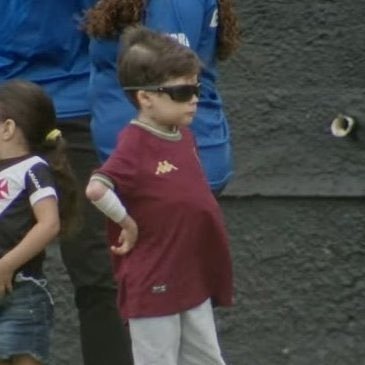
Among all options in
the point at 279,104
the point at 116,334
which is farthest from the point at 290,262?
the point at 116,334

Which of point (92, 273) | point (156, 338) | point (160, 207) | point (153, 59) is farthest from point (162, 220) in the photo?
point (92, 273)

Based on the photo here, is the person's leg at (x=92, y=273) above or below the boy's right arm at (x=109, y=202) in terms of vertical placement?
below

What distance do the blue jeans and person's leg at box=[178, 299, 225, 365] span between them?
50 centimetres

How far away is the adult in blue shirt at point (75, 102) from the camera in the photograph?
5.46 metres

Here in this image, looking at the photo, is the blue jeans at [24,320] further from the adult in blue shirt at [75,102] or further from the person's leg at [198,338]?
the person's leg at [198,338]

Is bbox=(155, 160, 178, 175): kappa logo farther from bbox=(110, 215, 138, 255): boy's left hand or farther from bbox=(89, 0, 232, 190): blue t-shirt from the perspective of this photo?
bbox=(89, 0, 232, 190): blue t-shirt

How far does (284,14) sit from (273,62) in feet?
0.63

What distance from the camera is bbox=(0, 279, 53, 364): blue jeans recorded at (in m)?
5.11

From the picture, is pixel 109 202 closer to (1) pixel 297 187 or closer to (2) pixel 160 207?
(2) pixel 160 207

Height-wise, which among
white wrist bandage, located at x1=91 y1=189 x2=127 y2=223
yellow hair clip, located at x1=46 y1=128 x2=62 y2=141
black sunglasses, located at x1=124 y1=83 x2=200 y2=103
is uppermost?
black sunglasses, located at x1=124 y1=83 x2=200 y2=103

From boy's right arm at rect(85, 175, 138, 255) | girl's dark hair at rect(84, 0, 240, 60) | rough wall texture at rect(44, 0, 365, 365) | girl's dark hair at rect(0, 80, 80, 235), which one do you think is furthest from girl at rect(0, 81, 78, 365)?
rough wall texture at rect(44, 0, 365, 365)

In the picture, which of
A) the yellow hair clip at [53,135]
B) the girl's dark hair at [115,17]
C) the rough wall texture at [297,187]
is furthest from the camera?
the rough wall texture at [297,187]

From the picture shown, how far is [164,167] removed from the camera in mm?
4750

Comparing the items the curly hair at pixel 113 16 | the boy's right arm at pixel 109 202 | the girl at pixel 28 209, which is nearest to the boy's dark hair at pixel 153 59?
the curly hair at pixel 113 16
